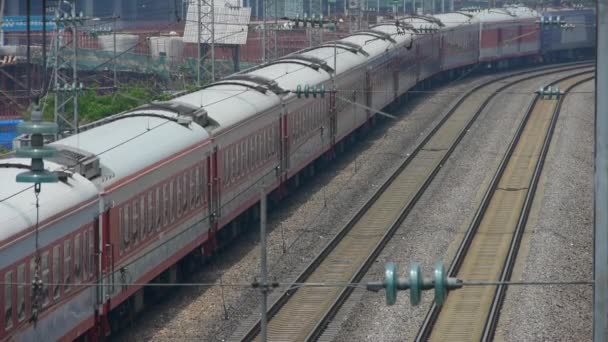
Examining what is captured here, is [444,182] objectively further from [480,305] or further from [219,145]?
[480,305]

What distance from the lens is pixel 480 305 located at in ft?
70.7

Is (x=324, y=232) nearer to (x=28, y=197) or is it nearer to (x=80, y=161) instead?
(x=80, y=161)

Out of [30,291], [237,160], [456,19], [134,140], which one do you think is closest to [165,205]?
[134,140]

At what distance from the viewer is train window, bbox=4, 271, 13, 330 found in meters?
14.4

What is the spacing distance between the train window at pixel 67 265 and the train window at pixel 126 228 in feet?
7.69

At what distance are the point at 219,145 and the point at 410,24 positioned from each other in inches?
1211

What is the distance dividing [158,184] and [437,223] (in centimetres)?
935

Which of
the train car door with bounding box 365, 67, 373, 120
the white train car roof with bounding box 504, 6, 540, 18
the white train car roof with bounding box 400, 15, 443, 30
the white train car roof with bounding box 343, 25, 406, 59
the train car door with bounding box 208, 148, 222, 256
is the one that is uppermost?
the white train car roof with bounding box 504, 6, 540, 18

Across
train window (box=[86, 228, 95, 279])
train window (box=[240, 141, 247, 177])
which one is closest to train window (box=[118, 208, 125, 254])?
train window (box=[86, 228, 95, 279])

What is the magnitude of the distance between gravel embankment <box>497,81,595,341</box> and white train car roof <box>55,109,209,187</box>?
6.36m

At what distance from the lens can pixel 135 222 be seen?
63.9 feet

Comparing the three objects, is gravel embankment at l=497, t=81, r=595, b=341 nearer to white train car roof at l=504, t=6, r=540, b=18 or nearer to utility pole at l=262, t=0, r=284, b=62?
utility pole at l=262, t=0, r=284, b=62

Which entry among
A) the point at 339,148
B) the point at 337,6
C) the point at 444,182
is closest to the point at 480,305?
the point at 444,182

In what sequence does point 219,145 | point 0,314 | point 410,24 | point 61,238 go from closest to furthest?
1. point 0,314
2. point 61,238
3. point 219,145
4. point 410,24
